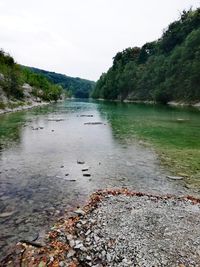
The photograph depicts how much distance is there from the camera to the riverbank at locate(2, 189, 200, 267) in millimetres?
A: 8102

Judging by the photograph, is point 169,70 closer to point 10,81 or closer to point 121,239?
point 10,81

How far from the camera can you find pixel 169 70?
12144cm

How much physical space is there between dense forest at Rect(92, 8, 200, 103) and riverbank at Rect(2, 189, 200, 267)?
307ft

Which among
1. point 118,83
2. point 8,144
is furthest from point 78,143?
point 118,83

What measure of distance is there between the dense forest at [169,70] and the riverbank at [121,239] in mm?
93632

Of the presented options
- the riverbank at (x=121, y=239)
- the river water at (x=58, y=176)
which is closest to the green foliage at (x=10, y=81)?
the river water at (x=58, y=176)

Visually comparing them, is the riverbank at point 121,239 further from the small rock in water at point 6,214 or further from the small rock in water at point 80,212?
the small rock in water at point 6,214

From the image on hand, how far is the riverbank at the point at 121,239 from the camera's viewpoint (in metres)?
8.10

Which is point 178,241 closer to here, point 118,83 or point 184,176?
point 184,176

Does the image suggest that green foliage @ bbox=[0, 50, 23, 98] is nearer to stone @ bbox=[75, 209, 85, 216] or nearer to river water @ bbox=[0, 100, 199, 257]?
river water @ bbox=[0, 100, 199, 257]

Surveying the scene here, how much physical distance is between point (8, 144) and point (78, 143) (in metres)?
6.69

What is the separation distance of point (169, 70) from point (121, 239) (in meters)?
120

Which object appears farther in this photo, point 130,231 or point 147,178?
point 147,178

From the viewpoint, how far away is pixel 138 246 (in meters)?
8.48
